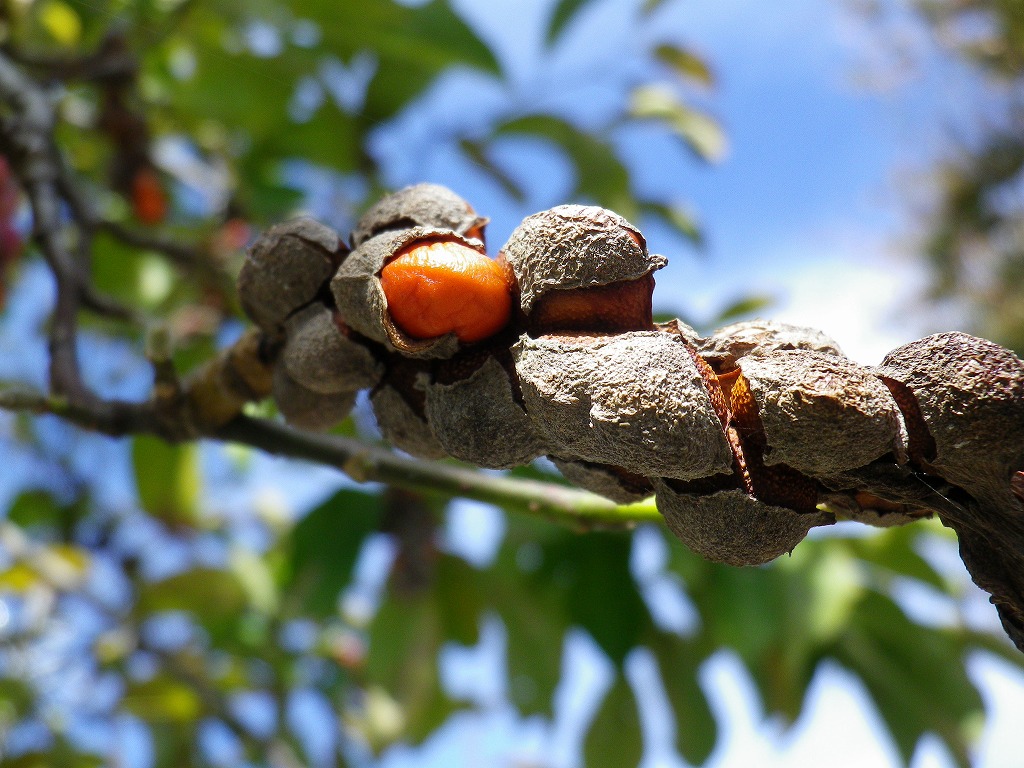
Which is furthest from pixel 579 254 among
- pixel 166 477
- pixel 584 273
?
pixel 166 477

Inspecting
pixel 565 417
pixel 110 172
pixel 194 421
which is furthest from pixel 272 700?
pixel 565 417

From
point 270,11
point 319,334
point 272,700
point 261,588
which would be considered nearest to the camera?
point 319,334

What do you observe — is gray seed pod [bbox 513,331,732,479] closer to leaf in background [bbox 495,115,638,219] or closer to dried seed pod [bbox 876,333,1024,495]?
dried seed pod [bbox 876,333,1024,495]

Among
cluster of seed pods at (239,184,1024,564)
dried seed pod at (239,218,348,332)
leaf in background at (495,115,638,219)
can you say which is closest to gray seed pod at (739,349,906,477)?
cluster of seed pods at (239,184,1024,564)

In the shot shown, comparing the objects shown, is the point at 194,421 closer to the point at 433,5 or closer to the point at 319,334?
the point at 319,334

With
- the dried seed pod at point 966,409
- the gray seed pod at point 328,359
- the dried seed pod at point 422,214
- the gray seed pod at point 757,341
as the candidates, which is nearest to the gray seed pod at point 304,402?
the gray seed pod at point 328,359

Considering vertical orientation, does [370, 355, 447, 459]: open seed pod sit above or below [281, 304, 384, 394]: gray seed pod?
below

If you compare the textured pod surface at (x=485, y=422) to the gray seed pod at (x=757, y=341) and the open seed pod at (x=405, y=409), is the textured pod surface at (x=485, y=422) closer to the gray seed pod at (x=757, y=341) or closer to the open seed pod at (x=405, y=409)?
the open seed pod at (x=405, y=409)
